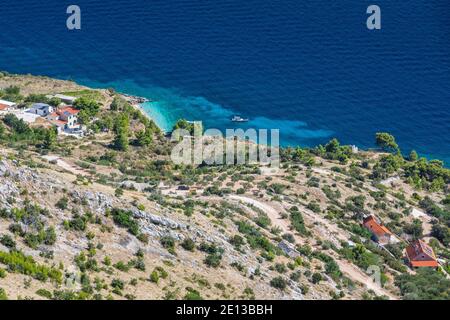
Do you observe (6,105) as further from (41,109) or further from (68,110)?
(68,110)

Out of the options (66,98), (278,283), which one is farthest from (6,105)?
(278,283)

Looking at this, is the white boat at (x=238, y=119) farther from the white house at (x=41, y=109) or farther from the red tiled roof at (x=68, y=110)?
the white house at (x=41, y=109)

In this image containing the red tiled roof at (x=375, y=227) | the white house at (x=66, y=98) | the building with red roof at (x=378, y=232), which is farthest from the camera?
the white house at (x=66, y=98)

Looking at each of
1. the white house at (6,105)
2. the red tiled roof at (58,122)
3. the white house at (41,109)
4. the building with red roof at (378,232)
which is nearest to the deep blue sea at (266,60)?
the red tiled roof at (58,122)

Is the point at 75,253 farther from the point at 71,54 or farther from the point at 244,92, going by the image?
the point at 71,54

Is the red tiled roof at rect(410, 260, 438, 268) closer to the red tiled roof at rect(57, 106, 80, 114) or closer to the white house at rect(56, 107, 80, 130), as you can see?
the white house at rect(56, 107, 80, 130)
